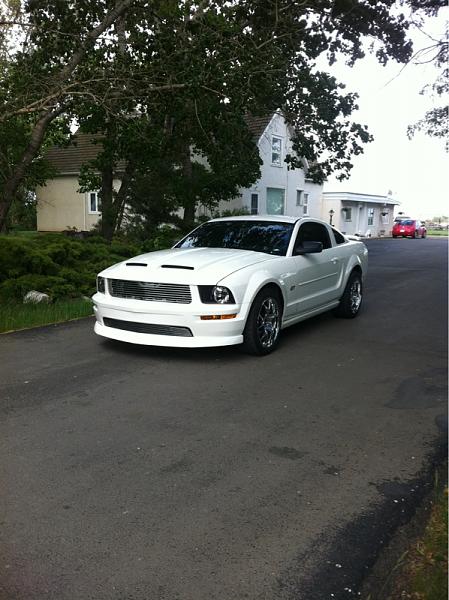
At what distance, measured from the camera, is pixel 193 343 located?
5.69 meters

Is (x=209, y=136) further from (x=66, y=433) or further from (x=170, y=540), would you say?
(x=170, y=540)

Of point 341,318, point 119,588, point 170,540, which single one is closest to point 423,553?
point 170,540

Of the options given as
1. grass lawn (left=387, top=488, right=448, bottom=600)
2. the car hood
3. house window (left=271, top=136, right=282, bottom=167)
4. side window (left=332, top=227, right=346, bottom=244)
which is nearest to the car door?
side window (left=332, top=227, right=346, bottom=244)

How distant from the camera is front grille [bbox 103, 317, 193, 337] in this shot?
5.75m

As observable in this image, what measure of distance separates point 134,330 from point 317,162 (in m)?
14.6

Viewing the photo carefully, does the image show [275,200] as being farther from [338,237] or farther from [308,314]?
[308,314]

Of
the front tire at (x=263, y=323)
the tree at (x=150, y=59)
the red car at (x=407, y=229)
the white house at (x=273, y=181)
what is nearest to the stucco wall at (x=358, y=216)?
the red car at (x=407, y=229)

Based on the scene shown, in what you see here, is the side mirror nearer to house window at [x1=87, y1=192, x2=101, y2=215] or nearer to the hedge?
the hedge

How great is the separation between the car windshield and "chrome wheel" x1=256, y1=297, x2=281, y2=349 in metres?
0.81

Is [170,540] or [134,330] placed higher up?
[134,330]

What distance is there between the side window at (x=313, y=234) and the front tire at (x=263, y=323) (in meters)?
1.10

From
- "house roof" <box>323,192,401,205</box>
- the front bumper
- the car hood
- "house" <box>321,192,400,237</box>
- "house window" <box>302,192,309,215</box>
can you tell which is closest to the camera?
the front bumper

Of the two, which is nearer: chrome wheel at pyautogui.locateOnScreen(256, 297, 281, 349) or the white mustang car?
the white mustang car

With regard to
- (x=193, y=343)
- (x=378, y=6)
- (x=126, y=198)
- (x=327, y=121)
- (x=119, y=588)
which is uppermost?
(x=378, y=6)
